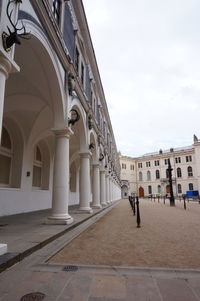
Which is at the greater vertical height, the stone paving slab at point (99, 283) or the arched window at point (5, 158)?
the arched window at point (5, 158)

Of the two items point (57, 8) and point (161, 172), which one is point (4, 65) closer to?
point (57, 8)

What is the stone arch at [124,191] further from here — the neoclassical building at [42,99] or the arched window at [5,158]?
the arched window at [5,158]

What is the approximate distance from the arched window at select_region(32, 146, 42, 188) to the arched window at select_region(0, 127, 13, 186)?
2579 mm

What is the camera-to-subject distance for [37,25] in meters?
5.40

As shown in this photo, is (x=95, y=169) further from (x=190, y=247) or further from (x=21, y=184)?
(x=190, y=247)

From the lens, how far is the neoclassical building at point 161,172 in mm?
55688

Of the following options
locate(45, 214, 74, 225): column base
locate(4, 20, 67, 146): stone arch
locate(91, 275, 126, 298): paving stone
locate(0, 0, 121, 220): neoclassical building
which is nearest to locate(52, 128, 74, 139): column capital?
locate(0, 0, 121, 220): neoclassical building

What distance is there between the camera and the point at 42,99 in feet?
29.3

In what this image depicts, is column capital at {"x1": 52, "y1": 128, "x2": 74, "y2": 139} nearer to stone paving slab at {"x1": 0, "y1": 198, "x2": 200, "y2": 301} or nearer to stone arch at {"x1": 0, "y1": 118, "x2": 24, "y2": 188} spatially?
stone arch at {"x1": 0, "y1": 118, "x2": 24, "y2": 188}

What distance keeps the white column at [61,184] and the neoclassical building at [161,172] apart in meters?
52.1

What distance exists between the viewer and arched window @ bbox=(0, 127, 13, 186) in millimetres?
10648

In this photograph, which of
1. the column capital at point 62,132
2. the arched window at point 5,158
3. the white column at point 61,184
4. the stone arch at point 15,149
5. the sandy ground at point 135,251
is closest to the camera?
the sandy ground at point 135,251

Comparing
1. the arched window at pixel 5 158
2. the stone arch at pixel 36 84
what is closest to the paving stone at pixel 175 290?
the stone arch at pixel 36 84

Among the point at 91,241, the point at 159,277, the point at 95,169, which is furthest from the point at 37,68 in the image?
the point at 95,169
